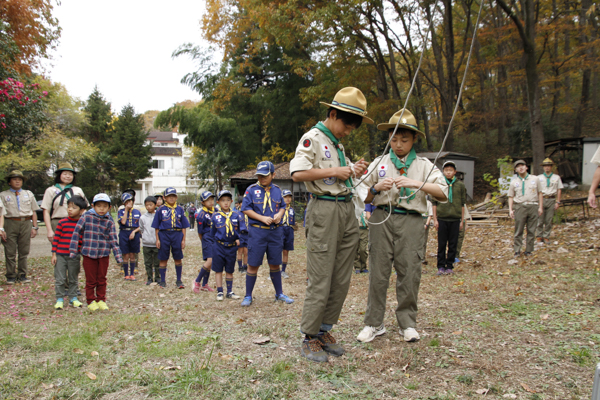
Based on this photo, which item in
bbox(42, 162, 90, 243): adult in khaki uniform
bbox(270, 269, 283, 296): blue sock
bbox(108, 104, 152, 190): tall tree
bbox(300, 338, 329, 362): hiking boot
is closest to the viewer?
bbox(300, 338, 329, 362): hiking boot

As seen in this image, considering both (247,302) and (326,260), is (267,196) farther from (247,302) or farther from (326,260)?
(326,260)

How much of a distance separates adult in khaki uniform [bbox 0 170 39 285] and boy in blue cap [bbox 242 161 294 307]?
15.8 feet

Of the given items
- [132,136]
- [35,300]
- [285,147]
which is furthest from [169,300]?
[132,136]

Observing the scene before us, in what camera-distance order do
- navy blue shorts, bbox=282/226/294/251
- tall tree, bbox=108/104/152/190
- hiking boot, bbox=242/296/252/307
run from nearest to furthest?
hiking boot, bbox=242/296/252/307 → navy blue shorts, bbox=282/226/294/251 → tall tree, bbox=108/104/152/190

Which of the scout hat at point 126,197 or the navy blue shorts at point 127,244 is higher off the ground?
the scout hat at point 126,197

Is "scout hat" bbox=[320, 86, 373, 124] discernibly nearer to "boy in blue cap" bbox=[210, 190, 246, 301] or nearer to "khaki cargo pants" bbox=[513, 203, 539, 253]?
"boy in blue cap" bbox=[210, 190, 246, 301]

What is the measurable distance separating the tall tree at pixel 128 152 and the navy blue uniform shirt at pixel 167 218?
39.2 meters

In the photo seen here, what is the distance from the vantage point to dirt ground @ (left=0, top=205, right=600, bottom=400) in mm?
3156

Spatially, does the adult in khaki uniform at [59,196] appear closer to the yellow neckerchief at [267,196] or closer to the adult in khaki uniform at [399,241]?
the yellow neckerchief at [267,196]

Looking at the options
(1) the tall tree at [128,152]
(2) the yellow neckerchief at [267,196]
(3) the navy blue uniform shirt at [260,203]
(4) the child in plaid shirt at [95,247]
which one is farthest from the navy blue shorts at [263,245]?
(1) the tall tree at [128,152]

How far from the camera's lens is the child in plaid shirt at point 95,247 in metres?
6.17

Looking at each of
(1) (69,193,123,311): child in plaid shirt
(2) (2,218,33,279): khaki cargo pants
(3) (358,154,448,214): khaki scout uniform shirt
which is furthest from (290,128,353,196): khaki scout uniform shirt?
(2) (2,218,33,279): khaki cargo pants

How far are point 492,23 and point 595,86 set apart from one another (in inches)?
408

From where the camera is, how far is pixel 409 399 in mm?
2979
